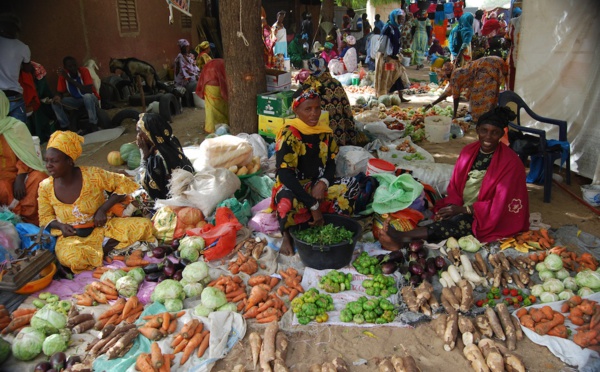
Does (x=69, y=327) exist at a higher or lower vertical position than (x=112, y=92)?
lower

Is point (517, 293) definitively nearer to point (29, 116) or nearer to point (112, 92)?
point (29, 116)

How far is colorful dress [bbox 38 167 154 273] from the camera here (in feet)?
12.0

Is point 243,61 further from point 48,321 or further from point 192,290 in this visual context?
point 48,321

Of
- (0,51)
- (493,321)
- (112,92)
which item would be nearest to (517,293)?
(493,321)

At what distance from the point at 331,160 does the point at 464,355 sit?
2059 mm

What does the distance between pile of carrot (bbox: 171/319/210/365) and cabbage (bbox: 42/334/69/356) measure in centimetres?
70

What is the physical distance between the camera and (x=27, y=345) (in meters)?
2.73

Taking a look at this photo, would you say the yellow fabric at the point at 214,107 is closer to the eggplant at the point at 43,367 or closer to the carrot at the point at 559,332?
the eggplant at the point at 43,367

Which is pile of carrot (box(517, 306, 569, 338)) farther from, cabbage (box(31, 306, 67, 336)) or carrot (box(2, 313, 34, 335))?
carrot (box(2, 313, 34, 335))

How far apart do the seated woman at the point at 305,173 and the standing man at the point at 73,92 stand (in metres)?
5.19

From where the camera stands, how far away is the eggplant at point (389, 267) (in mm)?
3551

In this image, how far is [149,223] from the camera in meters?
4.08

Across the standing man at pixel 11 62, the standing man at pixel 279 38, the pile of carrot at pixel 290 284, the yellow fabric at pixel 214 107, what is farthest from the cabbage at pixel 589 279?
the standing man at pixel 279 38

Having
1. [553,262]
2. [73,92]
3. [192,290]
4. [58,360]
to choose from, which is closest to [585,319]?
[553,262]
